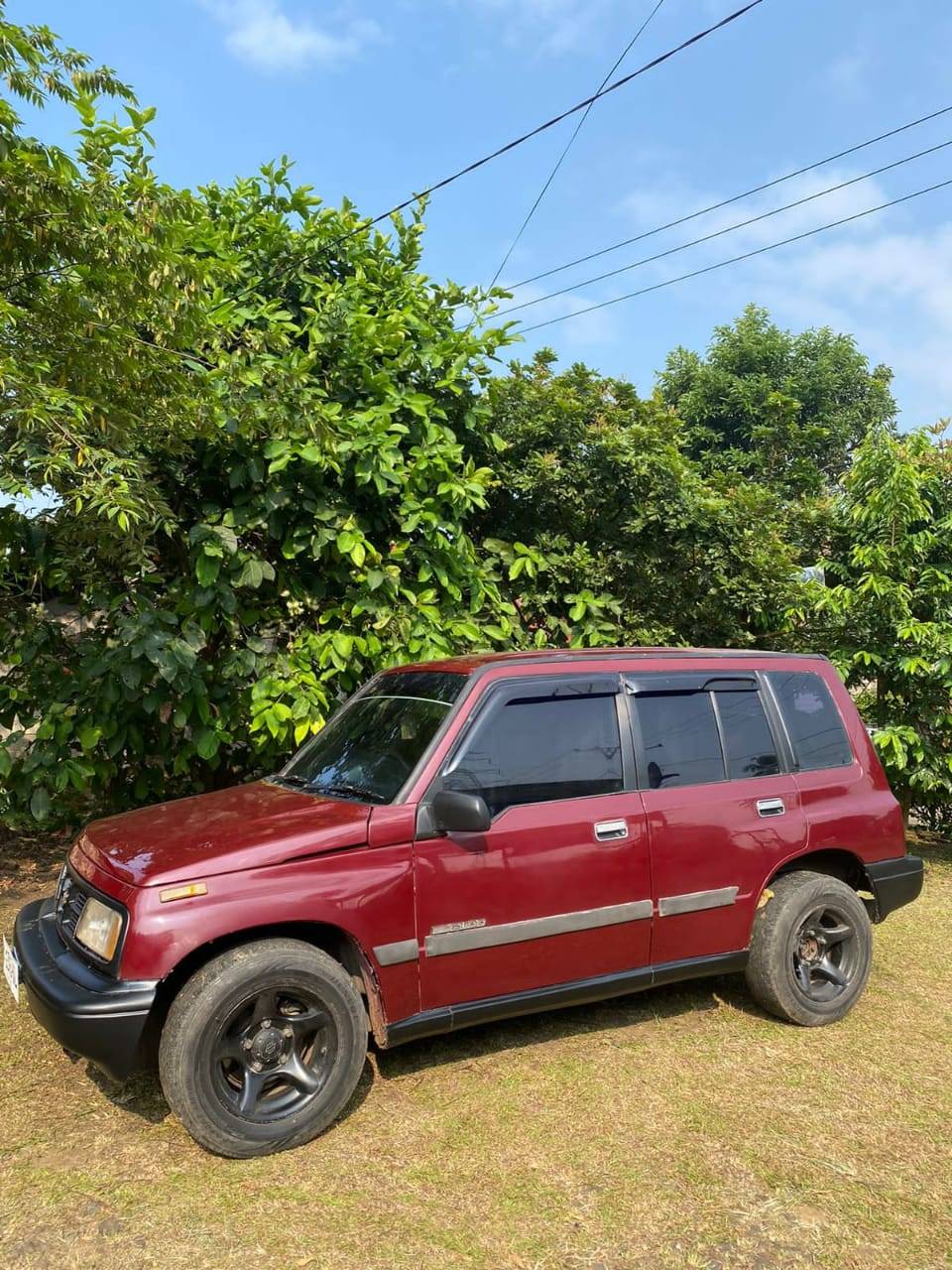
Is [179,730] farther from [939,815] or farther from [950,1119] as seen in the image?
[939,815]

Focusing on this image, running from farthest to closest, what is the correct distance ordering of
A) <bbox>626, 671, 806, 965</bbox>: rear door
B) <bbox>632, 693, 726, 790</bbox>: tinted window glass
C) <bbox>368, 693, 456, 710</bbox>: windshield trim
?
1. <bbox>632, 693, 726, 790</bbox>: tinted window glass
2. <bbox>626, 671, 806, 965</bbox>: rear door
3. <bbox>368, 693, 456, 710</bbox>: windshield trim

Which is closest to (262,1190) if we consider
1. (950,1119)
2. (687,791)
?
(687,791)

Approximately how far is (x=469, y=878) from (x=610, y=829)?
2.32 ft

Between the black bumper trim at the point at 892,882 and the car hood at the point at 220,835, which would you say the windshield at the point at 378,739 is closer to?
the car hood at the point at 220,835

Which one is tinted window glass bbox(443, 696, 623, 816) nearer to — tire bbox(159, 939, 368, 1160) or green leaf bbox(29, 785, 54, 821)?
tire bbox(159, 939, 368, 1160)

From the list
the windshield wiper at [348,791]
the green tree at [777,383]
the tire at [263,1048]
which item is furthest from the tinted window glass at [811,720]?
the green tree at [777,383]

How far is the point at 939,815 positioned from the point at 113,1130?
8.17m

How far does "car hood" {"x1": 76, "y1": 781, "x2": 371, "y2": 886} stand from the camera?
331 cm

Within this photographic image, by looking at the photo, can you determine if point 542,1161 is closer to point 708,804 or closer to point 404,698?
point 708,804

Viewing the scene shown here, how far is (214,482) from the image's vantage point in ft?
20.8

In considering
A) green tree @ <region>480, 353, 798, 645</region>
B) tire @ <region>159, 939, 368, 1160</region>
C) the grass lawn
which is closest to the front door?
tire @ <region>159, 939, 368, 1160</region>

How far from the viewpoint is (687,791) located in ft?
13.9

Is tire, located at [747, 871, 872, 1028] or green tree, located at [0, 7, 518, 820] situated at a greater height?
green tree, located at [0, 7, 518, 820]

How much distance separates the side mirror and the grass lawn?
114cm
